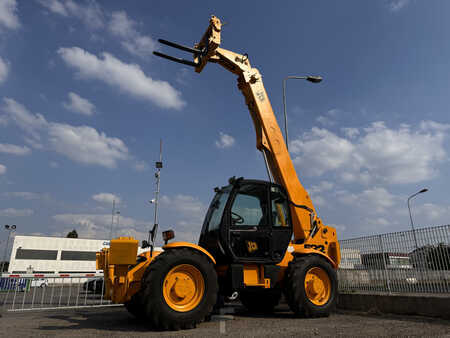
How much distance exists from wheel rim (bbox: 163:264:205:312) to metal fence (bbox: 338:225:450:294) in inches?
190

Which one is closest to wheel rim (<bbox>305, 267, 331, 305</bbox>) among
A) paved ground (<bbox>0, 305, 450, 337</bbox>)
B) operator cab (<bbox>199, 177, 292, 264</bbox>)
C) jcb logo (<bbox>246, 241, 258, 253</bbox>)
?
paved ground (<bbox>0, 305, 450, 337</bbox>)

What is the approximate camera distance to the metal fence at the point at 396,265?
642 centimetres

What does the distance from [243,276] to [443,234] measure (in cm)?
411

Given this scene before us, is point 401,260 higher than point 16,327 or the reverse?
higher

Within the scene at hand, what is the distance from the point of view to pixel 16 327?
5477mm

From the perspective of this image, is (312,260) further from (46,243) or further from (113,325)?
(46,243)

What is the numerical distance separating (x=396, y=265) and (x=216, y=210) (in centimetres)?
454

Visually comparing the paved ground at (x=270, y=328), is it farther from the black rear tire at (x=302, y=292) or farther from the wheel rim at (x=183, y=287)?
the wheel rim at (x=183, y=287)

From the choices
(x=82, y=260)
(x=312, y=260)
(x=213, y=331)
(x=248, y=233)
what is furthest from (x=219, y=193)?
(x=82, y=260)

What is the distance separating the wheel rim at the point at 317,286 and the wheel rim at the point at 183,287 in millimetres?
2433

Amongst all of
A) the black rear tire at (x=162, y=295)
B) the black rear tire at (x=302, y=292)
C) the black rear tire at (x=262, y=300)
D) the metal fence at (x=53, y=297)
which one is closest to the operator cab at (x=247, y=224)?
the black rear tire at (x=302, y=292)

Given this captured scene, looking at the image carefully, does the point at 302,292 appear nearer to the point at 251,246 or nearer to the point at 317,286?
the point at 317,286

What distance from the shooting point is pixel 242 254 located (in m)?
5.98

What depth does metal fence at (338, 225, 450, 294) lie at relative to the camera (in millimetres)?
6422
